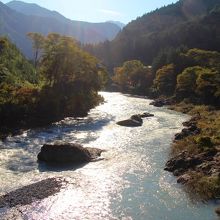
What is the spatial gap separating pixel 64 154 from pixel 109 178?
6.88m

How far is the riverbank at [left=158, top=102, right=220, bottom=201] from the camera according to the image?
28406mm

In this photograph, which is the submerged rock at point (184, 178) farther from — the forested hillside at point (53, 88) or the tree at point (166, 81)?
the tree at point (166, 81)

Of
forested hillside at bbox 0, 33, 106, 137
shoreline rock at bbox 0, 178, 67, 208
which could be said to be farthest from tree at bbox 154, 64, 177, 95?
shoreline rock at bbox 0, 178, 67, 208

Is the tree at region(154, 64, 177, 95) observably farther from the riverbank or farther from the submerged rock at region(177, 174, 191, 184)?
the submerged rock at region(177, 174, 191, 184)

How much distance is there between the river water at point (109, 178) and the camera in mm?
25141

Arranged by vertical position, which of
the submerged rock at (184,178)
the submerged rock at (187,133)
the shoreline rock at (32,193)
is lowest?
the shoreline rock at (32,193)

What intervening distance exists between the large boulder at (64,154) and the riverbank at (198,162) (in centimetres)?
849

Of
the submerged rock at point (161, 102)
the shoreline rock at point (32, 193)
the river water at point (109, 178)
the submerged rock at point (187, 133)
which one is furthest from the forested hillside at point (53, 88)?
the shoreline rock at point (32, 193)

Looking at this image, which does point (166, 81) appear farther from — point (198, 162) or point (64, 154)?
point (198, 162)

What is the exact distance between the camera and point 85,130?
5516cm

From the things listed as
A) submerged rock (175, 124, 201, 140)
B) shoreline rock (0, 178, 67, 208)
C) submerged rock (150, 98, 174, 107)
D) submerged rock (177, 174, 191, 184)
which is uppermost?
submerged rock (175, 124, 201, 140)

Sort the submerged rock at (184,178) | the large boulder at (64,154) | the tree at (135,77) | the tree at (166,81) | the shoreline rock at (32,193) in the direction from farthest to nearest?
the tree at (135,77) < the tree at (166,81) < the large boulder at (64,154) < the submerged rock at (184,178) < the shoreline rock at (32,193)

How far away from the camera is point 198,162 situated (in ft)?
111

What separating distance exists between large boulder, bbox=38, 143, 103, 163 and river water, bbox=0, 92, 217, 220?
118cm
